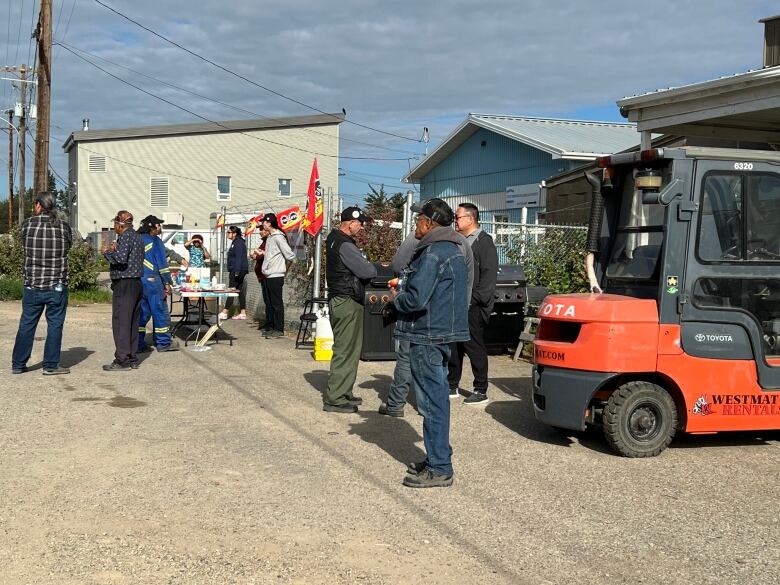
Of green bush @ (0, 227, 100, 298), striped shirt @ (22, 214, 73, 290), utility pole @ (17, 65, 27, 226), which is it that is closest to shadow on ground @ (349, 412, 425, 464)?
striped shirt @ (22, 214, 73, 290)

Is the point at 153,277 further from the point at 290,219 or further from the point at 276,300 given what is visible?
the point at 290,219

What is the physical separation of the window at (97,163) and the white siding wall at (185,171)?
6.3 inches

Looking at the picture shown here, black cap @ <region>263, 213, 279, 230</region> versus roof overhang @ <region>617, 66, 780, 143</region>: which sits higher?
roof overhang @ <region>617, 66, 780, 143</region>

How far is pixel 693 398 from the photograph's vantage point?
7.00 m

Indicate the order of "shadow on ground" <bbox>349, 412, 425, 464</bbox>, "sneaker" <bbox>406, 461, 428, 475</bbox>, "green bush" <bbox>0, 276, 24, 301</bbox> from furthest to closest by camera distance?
"green bush" <bbox>0, 276, 24, 301</bbox> → "shadow on ground" <bbox>349, 412, 425, 464</bbox> → "sneaker" <bbox>406, 461, 428, 475</bbox>

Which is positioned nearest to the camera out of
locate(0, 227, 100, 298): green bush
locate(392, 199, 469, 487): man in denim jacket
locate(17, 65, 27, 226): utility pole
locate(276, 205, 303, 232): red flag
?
locate(392, 199, 469, 487): man in denim jacket

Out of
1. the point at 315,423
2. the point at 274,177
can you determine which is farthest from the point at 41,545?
→ the point at 274,177

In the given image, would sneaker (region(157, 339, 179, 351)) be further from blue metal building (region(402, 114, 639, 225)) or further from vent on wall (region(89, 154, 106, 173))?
vent on wall (region(89, 154, 106, 173))

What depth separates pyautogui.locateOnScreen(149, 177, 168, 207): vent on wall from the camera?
47.8 m

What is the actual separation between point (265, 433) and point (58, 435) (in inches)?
66.2

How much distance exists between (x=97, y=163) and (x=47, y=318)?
40.5m

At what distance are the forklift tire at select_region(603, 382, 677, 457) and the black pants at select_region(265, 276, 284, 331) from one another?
26.8 feet

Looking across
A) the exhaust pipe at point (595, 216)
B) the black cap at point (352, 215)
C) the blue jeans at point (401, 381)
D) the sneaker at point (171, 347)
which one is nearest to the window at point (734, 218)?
the exhaust pipe at point (595, 216)

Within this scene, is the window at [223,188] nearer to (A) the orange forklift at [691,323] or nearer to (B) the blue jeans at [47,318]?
(B) the blue jeans at [47,318]
